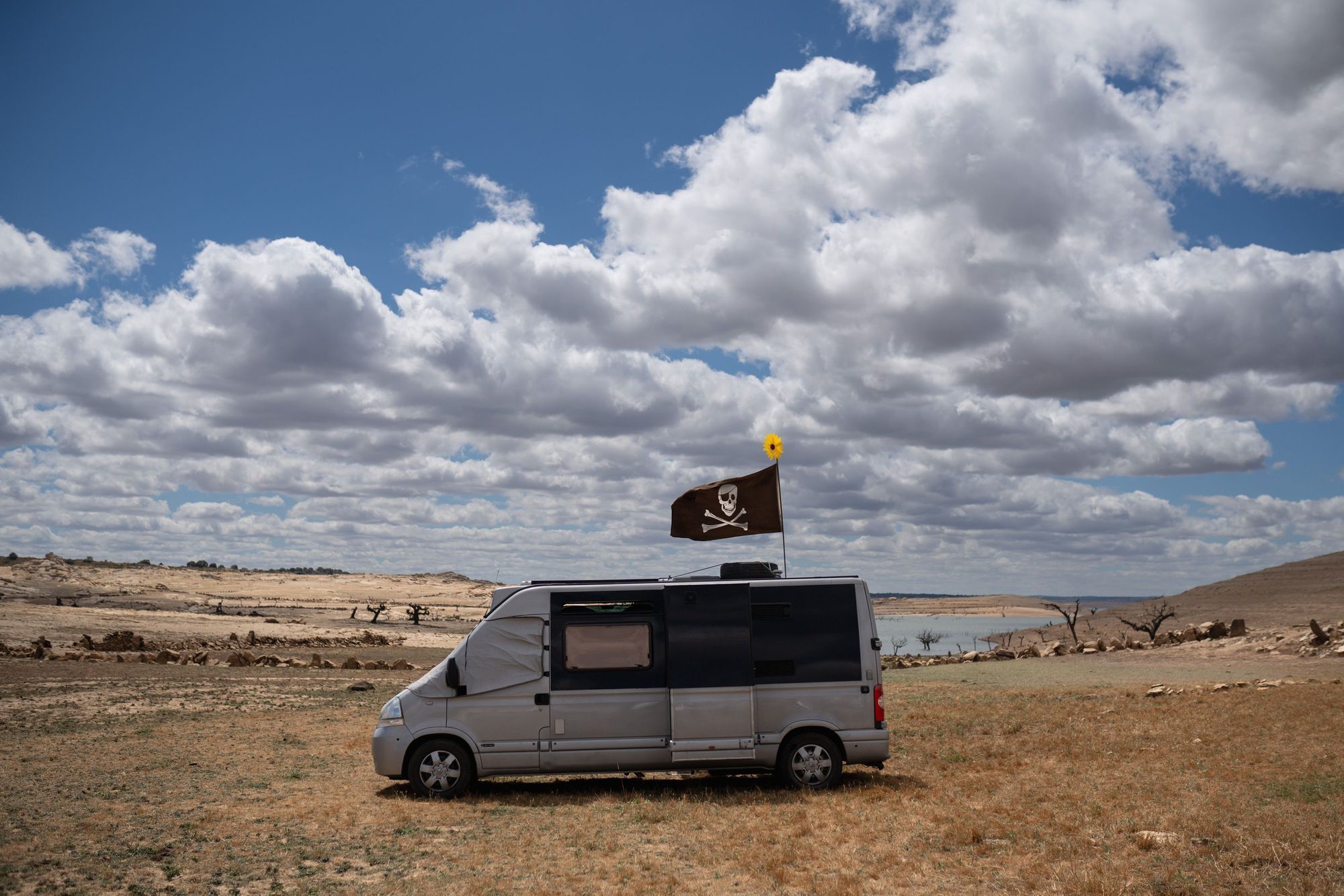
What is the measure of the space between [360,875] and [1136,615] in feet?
234

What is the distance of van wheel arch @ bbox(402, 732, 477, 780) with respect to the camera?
41.1ft

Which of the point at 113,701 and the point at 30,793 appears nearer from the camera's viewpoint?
the point at 30,793

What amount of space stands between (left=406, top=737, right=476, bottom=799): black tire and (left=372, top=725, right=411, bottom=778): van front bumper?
13cm

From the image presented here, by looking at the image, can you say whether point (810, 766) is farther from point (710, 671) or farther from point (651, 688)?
point (651, 688)

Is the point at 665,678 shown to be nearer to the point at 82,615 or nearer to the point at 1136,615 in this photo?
the point at 82,615

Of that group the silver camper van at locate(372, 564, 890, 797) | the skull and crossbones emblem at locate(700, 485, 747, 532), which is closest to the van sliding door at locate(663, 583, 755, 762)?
the silver camper van at locate(372, 564, 890, 797)

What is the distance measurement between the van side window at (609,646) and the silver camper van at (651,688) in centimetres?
2

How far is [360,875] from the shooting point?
28.7 feet

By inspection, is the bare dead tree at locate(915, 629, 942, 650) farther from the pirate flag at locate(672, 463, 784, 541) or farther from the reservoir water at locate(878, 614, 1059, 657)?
the pirate flag at locate(672, 463, 784, 541)

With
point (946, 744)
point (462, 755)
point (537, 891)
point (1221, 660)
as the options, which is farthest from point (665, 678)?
point (1221, 660)

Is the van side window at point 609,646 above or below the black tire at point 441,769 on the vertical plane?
above

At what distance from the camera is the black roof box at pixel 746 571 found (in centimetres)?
1341

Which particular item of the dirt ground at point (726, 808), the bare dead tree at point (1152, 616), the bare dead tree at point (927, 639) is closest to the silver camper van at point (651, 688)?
the dirt ground at point (726, 808)

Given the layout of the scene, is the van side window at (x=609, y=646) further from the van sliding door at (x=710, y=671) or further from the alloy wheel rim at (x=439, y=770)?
the alloy wheel rim at (x=439, y=770)
